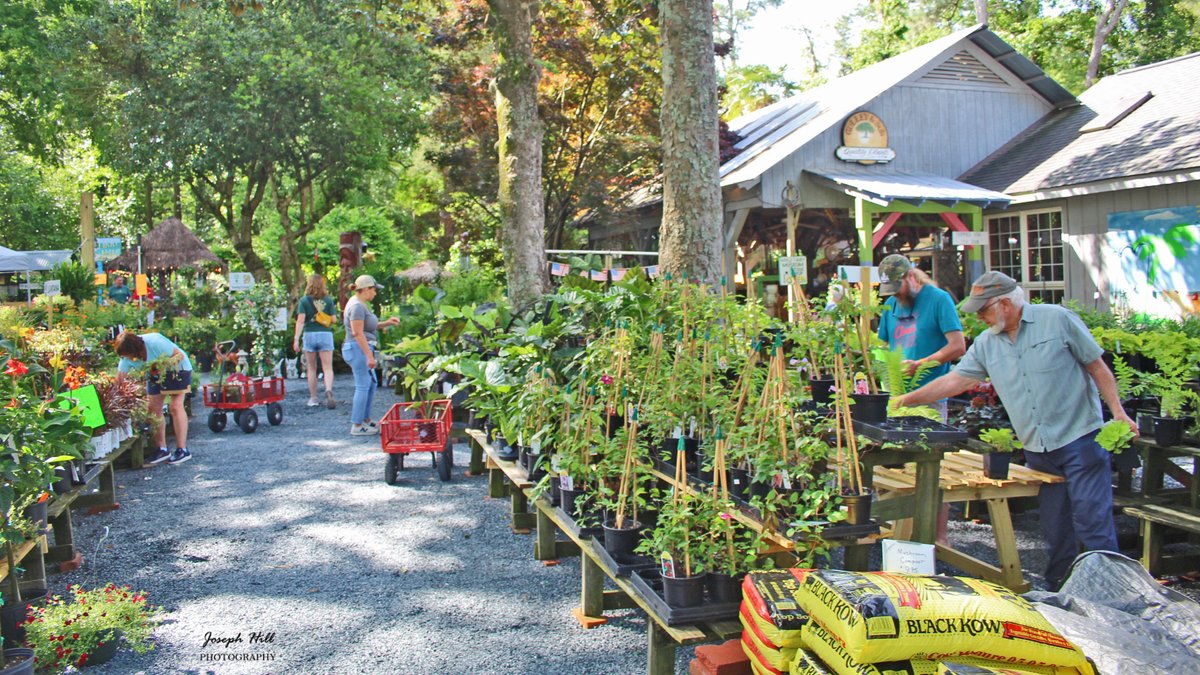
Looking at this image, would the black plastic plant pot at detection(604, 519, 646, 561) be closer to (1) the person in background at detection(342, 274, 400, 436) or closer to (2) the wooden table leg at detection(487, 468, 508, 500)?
(2) the wooden table leg at detection(487, 468, 508, 500)

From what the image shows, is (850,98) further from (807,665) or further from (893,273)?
(807,665)

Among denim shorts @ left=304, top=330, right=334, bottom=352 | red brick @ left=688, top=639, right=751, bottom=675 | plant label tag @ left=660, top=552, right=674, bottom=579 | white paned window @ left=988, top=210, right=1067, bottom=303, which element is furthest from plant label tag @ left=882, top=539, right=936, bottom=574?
white paned window @ left=988, top=210, right=1067, bottom=303

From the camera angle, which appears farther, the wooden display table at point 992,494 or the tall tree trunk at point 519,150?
the tall tree trunk at point 519,150

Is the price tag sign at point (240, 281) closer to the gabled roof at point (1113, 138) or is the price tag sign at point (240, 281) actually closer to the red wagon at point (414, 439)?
the red wagon at point (414, 439)

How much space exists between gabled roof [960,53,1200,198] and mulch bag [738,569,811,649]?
35.6 feet

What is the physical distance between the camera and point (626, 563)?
388 cm

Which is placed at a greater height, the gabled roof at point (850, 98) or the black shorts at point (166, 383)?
the gabled roof at point (850, 98)

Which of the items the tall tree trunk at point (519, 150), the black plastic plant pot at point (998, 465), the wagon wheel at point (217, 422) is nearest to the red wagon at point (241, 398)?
the wagon wheel at point (217, 422)

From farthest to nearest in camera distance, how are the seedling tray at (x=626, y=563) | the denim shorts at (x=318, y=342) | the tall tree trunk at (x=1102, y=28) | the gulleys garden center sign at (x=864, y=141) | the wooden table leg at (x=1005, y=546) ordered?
the tall tree trunk at (x=1102, y=28) < the gulleys garden center sign at (x=864, y=141) < the denim shorts at (x=318, y=342) < the wooden table leg at (x=1005, y=546) < the seedling tray at (x=626, y=563)

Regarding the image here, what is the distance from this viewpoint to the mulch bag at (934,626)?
256 centimetres

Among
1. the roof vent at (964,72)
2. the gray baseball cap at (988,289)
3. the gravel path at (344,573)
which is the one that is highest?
the roof vent at (964,72)

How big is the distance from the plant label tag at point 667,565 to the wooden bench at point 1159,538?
264 centimetres

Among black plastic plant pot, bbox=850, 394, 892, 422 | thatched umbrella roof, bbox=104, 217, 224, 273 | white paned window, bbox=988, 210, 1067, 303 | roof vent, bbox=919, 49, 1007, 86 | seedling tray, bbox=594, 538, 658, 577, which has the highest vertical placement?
roof vent, bbox=919, 49, 1007, 86

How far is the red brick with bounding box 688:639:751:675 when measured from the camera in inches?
122
